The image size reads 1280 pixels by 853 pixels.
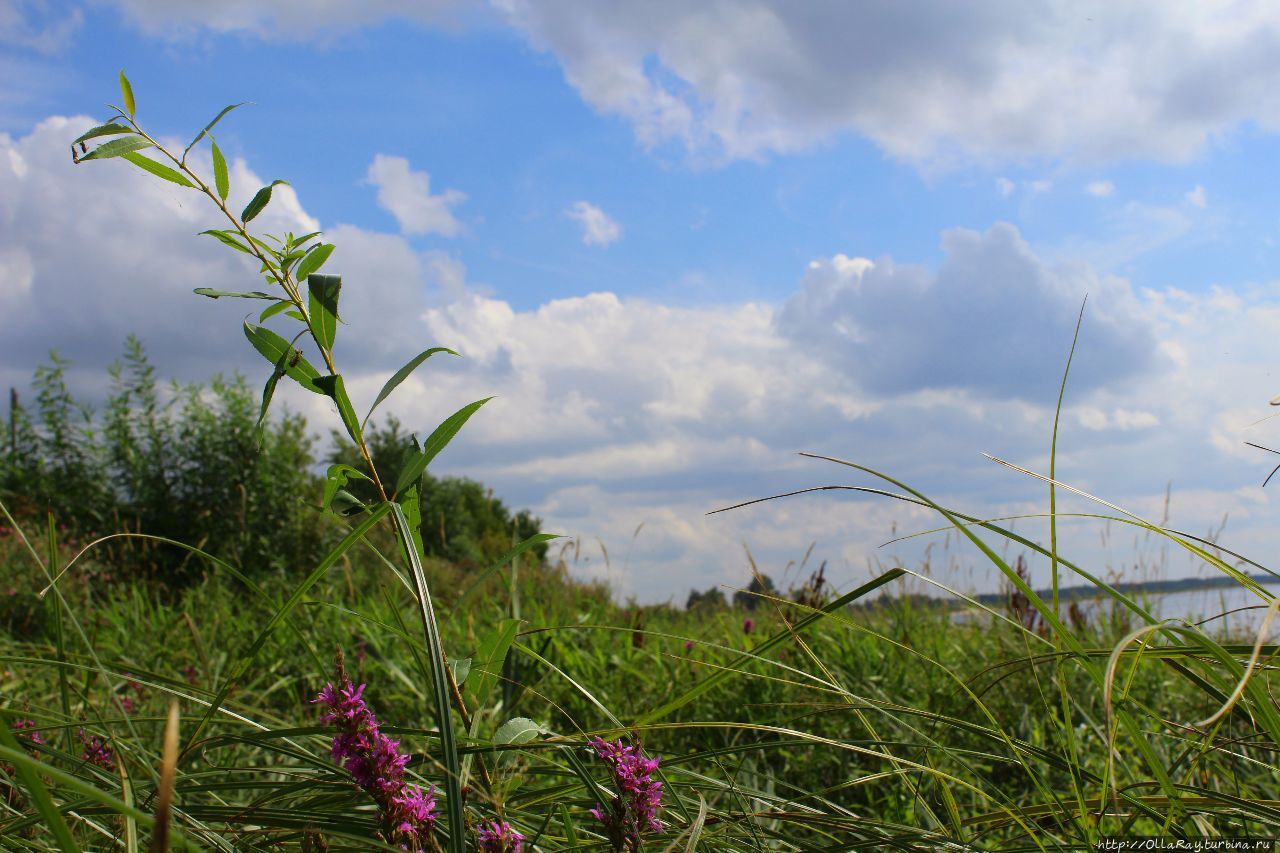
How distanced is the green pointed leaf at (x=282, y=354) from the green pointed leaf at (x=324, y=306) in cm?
4

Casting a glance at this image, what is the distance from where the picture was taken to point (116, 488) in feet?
31.9

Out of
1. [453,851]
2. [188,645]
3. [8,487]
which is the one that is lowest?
[188,645]

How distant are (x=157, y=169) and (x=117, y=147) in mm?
53

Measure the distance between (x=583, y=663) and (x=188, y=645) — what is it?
8.12 ft

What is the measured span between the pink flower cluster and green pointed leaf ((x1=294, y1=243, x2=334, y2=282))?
57cm

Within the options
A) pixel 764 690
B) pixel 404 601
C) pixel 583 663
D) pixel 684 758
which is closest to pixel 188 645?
pixel 404 601

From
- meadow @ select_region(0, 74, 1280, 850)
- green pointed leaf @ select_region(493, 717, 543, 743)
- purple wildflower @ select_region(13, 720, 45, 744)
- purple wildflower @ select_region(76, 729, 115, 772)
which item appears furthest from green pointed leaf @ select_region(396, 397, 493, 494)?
Answer: purple wildflower @ select_region(76, 729, 115, 772)

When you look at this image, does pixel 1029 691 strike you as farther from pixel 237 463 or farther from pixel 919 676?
pixel 237 463

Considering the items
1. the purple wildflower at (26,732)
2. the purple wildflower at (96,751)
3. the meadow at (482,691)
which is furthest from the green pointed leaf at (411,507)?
the purple wildflower at (96,751)

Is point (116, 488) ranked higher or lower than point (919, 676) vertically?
higher

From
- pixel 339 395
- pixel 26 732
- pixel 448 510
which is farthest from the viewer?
pixel 448 510

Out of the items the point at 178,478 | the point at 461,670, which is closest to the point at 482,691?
the point at 461,670

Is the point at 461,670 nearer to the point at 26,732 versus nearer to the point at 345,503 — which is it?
the point at 345,503

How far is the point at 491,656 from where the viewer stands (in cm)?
121
